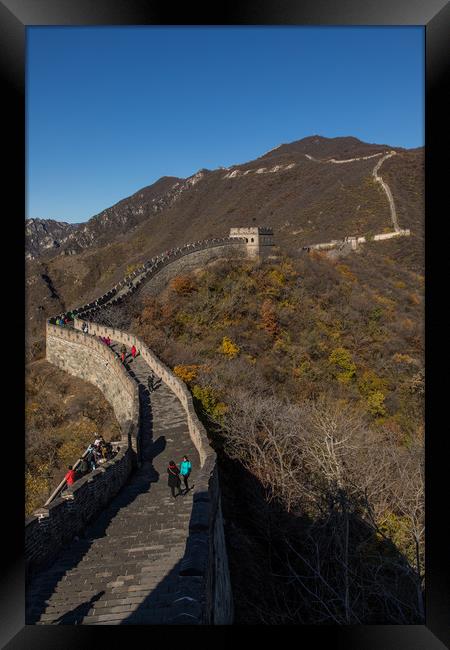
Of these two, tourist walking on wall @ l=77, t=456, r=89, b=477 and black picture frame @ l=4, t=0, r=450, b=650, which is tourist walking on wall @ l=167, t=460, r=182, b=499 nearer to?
tourist walking on wall @ l=77, t=456, r=89, b=477

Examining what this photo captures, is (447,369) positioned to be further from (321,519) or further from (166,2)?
(321,519)

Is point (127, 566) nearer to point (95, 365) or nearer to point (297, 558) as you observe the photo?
point (297, 558)

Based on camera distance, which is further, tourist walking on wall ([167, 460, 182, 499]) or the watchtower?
the watchtower

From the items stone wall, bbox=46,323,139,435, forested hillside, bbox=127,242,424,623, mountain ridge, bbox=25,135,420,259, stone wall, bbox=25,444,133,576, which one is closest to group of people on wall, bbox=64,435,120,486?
stone wall, bbox=25,444,133,576

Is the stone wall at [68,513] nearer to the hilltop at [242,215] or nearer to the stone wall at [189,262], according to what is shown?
the hilltop at [242,215]

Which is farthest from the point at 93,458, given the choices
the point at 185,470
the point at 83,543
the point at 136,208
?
the point at 136,208

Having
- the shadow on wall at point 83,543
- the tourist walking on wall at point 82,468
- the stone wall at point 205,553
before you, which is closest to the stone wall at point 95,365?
the shadow on wall at point 83,543
